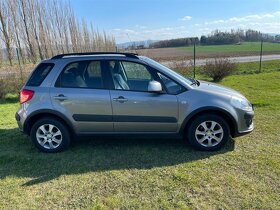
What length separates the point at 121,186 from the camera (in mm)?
3592

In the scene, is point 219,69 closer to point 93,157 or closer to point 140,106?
point 140,106

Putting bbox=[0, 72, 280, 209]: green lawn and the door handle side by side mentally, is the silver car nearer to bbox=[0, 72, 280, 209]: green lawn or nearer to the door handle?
the door handle

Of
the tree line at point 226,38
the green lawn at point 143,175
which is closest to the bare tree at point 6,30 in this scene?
the green lawn at point 143,175

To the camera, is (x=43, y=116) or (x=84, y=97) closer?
(x=84, y=97)

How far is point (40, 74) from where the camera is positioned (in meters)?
4.73

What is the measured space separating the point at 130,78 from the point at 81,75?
0.90 m

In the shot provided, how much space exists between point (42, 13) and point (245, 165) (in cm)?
1365

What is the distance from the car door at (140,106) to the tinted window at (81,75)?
267 millimetres

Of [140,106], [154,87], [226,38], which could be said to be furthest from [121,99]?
[226,38]

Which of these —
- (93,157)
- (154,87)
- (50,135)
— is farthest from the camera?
(50,135)

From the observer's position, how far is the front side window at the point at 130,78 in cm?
456

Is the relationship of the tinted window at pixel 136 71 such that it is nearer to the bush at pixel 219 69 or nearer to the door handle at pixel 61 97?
the door handle at pixel 61 97

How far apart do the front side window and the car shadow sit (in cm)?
95

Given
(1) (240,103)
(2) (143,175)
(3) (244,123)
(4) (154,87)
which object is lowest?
(2) (143,175)
